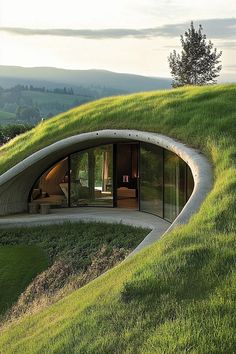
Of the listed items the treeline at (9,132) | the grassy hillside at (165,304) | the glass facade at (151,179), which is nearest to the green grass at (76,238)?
the glass facade at (151,179)

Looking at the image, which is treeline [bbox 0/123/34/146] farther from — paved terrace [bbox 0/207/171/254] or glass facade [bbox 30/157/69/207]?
paved terrace [bbox 0/207/171/254]

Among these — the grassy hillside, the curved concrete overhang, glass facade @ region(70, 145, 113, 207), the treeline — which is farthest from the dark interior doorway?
the treeline

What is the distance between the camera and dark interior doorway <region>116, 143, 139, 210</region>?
799 inches

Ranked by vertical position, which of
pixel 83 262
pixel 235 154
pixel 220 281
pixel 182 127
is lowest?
pixel 83 262

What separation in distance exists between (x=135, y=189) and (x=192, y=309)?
14.5 meters

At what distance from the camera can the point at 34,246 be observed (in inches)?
682

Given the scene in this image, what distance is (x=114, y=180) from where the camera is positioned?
2094 cm

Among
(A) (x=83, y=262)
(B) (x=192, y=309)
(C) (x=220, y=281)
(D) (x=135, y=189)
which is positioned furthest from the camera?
(D) (x=135, y=189)

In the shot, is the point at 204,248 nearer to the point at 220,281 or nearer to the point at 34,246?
the point at 220,281

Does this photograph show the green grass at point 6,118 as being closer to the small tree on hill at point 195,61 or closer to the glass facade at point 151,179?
the small tree on hill at point 195,61

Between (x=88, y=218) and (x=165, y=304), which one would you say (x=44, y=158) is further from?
(x=165, y=304)

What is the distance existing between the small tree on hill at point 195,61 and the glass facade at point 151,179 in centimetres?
4442

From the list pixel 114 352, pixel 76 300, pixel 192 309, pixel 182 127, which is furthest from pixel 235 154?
pixel 114 352

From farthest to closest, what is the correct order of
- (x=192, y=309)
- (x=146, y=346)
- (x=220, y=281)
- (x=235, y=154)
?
(x=235, y=154) → (x=220, y=281) → (x=192, y=309) → (x=146, y=346)
